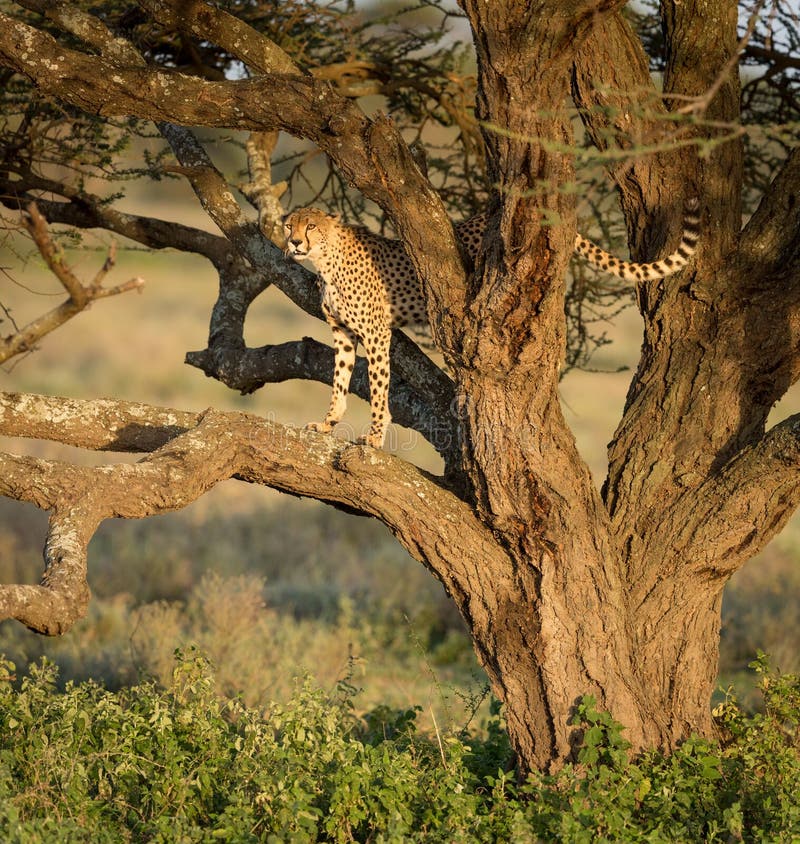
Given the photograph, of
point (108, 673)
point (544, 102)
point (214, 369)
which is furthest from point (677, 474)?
point (108, 673)

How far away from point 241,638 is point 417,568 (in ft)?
9.92

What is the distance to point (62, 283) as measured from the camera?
2863mm

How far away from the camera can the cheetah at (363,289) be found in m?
5.04

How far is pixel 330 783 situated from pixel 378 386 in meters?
1.75

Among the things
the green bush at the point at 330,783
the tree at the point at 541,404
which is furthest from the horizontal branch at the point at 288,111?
the green bush at the point at 330,783

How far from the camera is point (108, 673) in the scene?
22.8 ft

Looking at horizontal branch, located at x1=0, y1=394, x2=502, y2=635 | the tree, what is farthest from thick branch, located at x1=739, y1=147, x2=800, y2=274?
horizontal branch, located at x1=0, y1=394, x2=502, y2=635

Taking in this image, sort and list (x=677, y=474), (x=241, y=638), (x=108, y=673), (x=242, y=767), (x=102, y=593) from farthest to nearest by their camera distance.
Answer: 1. (x=102, y=593)
2. (x=241, y=638)
3. (x=108, y=673)
4. (x=677, y=474)
5. (x=242, y=767)

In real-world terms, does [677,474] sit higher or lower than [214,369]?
lower

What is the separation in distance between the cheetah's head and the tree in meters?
0.70

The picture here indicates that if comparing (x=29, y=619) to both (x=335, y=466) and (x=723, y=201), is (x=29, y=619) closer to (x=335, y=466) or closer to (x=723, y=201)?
(x=335, y=466)

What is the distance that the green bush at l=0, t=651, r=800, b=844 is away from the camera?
12.1 feet

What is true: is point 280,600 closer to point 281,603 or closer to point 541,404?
point 281,603

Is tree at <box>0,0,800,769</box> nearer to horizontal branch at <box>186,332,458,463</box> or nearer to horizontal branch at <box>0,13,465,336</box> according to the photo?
horizontal branch at <box>0,13,465,336</box>
